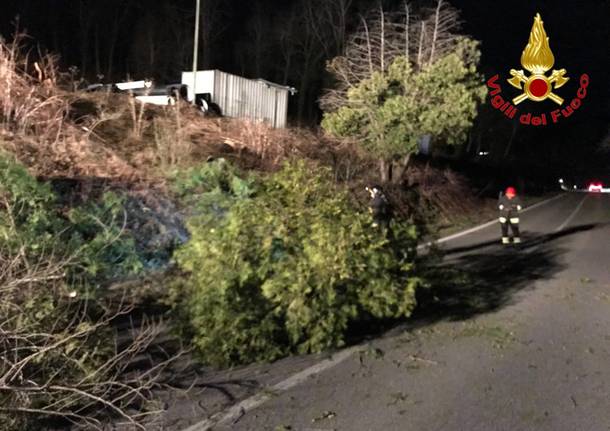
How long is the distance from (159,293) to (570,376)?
4.90 m

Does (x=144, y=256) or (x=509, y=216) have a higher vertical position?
(x=509, y=216)

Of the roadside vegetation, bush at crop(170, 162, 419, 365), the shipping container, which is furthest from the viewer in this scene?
the shipping container

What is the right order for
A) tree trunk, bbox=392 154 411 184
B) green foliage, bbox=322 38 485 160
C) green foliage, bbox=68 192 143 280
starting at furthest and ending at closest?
tree trunk, bbox=392 154 411 184 < green foliage, bbox=322 38 485 160 < green foliage, bbox=68 192 143 280

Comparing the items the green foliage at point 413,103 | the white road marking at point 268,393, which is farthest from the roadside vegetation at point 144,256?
the green foliage at point 413,103

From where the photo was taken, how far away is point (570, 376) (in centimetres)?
568

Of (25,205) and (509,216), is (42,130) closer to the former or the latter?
(25,205)

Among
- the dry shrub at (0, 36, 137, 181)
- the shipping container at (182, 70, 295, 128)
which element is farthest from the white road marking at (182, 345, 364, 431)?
the shipping container at (182, 70, 295, 128)

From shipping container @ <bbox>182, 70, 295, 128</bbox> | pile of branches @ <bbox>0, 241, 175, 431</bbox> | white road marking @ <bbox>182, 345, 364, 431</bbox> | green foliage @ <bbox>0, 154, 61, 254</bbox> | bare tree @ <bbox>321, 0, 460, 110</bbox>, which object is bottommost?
white road marking @ <bbox>182, 345, 364, 431</bbox>

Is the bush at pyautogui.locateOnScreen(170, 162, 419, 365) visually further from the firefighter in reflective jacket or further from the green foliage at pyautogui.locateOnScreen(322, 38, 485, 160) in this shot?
the green foliage at pyautogui.locateOnScreen(322, 38, 485, 160)

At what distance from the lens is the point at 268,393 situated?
5152mm

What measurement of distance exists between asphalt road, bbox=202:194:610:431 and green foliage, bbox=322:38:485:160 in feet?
27.8

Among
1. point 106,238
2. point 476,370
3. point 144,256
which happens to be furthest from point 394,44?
point 476,370

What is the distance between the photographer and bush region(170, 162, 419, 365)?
19.2ft

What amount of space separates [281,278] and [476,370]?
77.4 inches
